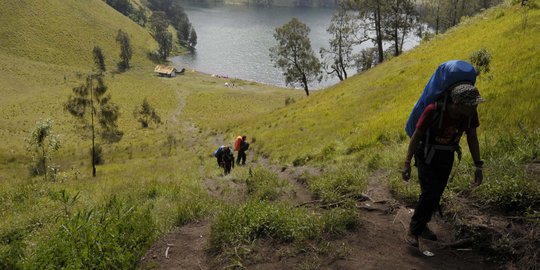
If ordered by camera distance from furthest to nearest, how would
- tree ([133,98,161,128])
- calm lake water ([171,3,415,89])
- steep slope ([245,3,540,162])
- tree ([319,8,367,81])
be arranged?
calm lake water ([171,3,415,89])
tree ([133,98,161,128])
tree ([319,8,367,81])
steep slope ([245,3,540,162])

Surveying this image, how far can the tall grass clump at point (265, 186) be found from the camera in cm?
877

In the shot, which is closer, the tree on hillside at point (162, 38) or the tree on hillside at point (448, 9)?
the tree on hillside at point (448, 9)

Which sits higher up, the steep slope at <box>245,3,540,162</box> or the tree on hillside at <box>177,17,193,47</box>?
the tree on hillside at <box>177,17,193,47</box>

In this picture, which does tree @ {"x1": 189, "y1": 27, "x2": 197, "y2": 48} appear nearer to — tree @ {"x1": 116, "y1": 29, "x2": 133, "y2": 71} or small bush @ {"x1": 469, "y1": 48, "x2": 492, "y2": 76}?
tree @ {"x1": 116, "y1": 29, "x2": 133, "y2": 71}

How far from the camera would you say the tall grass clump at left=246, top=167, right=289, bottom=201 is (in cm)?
877

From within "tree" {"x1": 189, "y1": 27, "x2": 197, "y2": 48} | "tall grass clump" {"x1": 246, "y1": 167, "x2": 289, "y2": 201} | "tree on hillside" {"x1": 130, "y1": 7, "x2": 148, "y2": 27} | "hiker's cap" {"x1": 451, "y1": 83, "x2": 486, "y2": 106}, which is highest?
"tree on hillside" {"x1": 130, "y1": 7, "x2": 148, "y2": 27}

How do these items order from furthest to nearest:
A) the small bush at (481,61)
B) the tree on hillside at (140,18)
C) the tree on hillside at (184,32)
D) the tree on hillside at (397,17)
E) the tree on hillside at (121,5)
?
the tree on hillside at (121,5) < the tree on hillside at (140,18) < the tree on hillside at (184,32) < the tree on hillside at (397,17) < the small bush at (481,61)

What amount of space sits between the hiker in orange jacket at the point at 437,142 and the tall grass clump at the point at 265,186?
3549 mm

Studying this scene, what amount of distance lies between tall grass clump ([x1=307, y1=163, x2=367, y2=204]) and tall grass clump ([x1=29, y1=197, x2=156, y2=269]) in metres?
3.53

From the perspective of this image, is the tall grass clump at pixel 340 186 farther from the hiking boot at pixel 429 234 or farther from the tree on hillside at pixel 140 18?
the tree on hillside at pixel 140 18

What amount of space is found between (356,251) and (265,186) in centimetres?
377

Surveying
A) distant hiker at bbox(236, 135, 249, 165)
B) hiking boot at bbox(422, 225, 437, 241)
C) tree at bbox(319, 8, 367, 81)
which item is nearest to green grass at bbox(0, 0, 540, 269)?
Answer: hiking boot at bbox(422, 225, 437, 241)

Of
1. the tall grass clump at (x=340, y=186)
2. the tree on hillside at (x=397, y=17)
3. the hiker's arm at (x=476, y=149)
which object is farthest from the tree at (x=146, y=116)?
the hiker's arm at (x=476, y=149)

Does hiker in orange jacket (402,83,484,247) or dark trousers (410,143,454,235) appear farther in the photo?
dark trousers (410,143,454,235)
